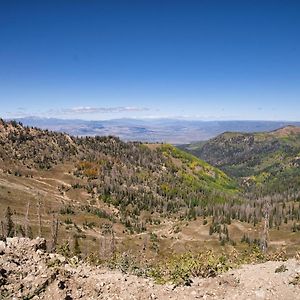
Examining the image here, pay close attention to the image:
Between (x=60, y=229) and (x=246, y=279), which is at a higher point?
(x=246, y=279)

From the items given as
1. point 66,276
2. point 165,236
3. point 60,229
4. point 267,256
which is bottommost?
point 165,236

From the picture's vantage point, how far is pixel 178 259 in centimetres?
2491

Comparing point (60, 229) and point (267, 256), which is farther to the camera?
point (60, 229)

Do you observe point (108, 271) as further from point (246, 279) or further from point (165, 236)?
point (165, 236)

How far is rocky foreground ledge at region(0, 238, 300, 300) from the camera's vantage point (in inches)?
792

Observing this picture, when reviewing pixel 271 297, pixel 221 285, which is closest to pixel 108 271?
pixel 221 285

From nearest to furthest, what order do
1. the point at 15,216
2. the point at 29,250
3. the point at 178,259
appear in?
1. the point at 29,250
2. the point at 178,259
3. the point at 15,216

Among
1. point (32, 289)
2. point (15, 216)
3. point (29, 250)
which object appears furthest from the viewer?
point (15, 216)

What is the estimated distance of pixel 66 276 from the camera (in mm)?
21344

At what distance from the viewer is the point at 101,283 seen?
21.1 metres

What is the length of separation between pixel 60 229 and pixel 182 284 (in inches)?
5442

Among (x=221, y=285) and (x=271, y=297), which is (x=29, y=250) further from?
(x=271, y=297)

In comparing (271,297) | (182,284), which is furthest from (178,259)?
(271,297)

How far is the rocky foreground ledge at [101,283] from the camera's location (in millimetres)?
20125
